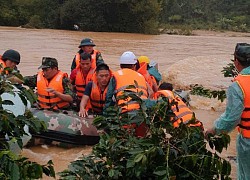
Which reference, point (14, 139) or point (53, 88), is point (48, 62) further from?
point (14, 139)

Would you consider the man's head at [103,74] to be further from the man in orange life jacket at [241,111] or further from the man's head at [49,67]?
the man in orange life jacket at [241,111]

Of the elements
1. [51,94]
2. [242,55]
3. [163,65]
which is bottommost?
[163,65]

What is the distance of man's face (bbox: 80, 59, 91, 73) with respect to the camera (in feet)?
22.7

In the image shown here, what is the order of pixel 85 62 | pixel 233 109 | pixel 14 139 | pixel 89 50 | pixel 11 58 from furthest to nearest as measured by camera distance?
pixel 89 50 → pixel 85 62 → pixel 11 58 → pixel 233 109 → pixel 14 139

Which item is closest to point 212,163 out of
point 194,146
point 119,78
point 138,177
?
point 194,146

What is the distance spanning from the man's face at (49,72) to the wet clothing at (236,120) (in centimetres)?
359

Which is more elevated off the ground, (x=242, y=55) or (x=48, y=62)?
(x=242, y=55)

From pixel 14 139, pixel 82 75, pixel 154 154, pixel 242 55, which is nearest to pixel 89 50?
pixel 82 75

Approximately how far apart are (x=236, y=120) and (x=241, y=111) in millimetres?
78

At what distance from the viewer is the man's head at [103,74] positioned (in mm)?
5859

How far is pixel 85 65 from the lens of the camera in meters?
6.96

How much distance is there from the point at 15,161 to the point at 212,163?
1.39m

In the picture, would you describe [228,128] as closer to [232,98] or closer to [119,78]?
[232,98]

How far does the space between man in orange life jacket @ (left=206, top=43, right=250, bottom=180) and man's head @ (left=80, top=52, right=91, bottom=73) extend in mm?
3696
